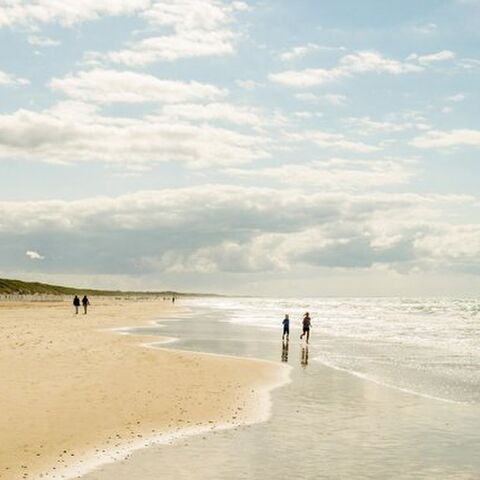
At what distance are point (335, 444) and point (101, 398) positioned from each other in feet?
25.2

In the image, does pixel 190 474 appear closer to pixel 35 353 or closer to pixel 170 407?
pixel 170 407

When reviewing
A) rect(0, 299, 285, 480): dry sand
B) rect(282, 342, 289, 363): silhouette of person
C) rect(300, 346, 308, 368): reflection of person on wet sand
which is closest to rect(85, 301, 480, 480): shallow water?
rect(0, 299, 285, 480): dry sand

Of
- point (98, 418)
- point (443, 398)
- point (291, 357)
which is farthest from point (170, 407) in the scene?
point (291, 357)

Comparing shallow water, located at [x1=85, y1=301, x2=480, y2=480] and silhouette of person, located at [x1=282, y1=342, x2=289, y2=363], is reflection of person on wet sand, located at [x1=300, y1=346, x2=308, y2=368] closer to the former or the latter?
silhouette of person, located at [x1=282, y1=342, x2=289, y2=363]

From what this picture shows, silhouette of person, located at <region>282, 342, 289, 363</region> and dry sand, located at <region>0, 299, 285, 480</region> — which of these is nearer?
dry sand, located at <region>0, 299, 285, 480</region>

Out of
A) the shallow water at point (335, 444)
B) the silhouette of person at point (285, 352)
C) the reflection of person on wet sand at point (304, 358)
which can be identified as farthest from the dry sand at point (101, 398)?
the silhouette of person at point (285, 352)

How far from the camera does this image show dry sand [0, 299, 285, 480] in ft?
46.1

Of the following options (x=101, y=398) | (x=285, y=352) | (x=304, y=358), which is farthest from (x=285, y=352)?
(x=101, y=398)

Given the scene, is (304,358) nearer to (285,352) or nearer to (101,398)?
(285,352)

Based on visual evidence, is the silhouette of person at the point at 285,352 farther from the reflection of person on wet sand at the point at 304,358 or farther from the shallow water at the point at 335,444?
the shallow water at the point at 335,444

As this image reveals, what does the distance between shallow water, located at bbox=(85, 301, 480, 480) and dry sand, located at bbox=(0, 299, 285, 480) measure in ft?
4.00

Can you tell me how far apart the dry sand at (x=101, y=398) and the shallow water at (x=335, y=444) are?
1.22 meters

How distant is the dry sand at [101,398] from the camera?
1405cm

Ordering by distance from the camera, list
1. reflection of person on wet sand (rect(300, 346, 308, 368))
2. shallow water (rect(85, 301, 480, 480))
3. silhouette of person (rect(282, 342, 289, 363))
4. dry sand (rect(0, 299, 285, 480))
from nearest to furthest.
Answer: shallow water (rect(85, 301, 480, 480)) < dry sand (rect(0, 299, 285, 480)) < reflection of person on wet sand (rect(300, 346, 308, 368)) < silhouette of person (rect(282, 342, 289, 363))
